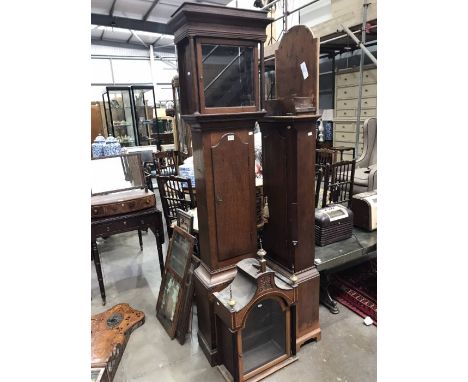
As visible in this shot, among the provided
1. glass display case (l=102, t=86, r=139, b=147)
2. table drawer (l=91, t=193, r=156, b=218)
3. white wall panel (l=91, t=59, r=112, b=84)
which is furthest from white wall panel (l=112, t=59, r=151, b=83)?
table drawer (l=91, t=193, r=156, b=218)

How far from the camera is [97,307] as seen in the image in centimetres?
233

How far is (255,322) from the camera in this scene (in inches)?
65.7

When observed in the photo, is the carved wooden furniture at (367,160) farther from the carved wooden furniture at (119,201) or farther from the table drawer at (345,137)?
the carved wooden furniture at (119,201)

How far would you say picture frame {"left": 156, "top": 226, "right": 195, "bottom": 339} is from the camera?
1.94 metres

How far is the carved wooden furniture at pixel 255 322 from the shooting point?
58.2 inches

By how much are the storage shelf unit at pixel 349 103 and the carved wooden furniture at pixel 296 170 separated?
270 cm

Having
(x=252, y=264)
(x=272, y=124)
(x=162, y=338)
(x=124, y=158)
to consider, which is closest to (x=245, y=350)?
(x=252, y=264)

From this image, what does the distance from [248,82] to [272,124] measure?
0.85 ft

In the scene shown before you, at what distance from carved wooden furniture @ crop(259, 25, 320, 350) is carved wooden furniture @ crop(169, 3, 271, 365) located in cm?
16

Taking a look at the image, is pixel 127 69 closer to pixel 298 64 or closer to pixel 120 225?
pixel 120 225

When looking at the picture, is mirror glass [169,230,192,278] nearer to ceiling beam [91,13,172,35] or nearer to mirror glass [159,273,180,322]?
mirror glass [159,273,180,322]

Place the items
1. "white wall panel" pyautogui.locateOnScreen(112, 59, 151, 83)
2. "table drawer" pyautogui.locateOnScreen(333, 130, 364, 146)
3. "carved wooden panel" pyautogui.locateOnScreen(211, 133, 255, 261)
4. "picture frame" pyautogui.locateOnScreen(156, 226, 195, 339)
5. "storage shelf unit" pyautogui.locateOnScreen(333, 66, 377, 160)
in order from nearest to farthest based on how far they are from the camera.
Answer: "carved wooden panel" pyautogui.locateOnScreen(211, 133, 255, 261) < "picture frame" pyautogui.locateOnScreen(156, 226, 195, 339) < "storage shelf unit" pyautogui.locateOnScreen(333, 66, 377, 160) < "table drawer" pyautogui.locateOnScreen(333, 130, 364, 146) < "white wall panel" pyautogui.locateOnScreen(112, 59, 151, 83)

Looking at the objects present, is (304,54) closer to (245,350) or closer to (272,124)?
(272,124)
